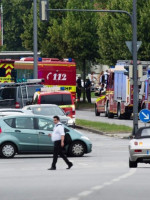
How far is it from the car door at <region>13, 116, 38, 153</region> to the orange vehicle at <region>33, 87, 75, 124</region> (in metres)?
12.7

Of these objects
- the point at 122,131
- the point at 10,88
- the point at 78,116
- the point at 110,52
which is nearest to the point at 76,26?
the point at 110,52

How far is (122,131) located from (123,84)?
11094mm

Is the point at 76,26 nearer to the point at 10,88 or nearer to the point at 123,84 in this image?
the point at 123,84

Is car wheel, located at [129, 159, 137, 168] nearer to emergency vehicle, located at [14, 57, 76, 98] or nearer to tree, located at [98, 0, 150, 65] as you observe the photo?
emergency vehicle, located at [14, 57, 76, 98]

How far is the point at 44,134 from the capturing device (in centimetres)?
3141

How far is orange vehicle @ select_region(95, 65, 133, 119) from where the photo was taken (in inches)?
2145

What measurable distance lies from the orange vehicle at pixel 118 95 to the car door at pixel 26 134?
22655 mm

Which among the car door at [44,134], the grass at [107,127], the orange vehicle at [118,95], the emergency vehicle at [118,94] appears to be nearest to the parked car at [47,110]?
the grass at [107,127]

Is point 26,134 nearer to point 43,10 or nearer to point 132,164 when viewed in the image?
point 132,164

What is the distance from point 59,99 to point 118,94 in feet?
37.2

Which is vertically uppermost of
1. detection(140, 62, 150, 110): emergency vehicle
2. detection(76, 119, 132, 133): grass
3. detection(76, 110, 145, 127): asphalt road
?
detection(140, 62, 150, 110): emergency vehicle

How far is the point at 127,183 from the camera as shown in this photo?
19859 millimetres

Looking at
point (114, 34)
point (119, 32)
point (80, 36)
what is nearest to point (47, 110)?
point (119, 32)

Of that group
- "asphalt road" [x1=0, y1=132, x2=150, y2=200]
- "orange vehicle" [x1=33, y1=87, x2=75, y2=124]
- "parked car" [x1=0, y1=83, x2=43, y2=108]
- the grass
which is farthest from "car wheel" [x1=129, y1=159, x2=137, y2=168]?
"parked car" [x1=0, y1=83, x2=43, y2=108]
